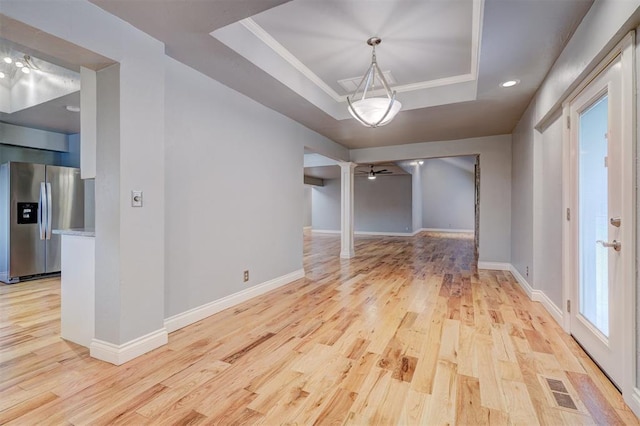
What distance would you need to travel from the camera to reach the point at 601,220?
6.79 ft

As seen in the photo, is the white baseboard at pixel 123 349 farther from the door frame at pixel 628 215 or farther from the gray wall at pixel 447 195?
the gray wall at pixel 447 195

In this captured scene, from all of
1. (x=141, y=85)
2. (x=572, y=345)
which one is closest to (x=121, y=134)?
(x=141, y=85)

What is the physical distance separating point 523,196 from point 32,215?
7387mm

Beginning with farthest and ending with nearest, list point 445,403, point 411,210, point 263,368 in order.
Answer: point 411,210
point 263,368
point 445,403

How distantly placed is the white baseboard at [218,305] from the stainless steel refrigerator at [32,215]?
3.61m

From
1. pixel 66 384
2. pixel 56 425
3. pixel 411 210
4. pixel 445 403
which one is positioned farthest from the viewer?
pixel 411 210

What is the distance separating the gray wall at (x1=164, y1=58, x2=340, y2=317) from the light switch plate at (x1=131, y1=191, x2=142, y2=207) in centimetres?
39

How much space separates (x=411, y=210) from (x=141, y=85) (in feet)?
35.4

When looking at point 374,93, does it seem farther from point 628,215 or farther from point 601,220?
point 628,215

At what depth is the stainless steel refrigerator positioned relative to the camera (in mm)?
4383

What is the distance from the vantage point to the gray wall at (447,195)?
42.9 feet

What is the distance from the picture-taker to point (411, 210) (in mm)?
11750

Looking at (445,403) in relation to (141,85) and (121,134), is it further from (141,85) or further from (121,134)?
(141,85)

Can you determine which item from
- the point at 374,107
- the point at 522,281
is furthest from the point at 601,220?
the point at 522,281
